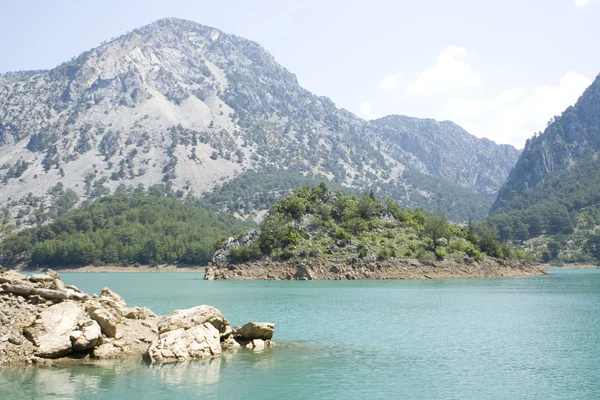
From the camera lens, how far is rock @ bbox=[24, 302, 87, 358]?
1220 inches

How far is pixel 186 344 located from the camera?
32750 millimetres

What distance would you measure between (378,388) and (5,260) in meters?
192

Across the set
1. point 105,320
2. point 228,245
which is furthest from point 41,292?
point 228,245

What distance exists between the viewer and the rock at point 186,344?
31781 millimetres

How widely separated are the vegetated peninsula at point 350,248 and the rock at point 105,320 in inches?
3288

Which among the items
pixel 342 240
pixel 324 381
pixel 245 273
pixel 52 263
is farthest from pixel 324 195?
pixel 324 381

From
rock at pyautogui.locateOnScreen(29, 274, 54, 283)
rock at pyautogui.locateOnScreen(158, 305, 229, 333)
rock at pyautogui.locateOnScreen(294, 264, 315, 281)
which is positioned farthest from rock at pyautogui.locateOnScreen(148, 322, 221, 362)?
rock at pyautogui.locateOnScreen(294, 264, 315, 281)

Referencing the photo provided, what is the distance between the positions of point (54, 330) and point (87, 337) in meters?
1.73

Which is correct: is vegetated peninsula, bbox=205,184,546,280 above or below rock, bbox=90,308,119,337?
above

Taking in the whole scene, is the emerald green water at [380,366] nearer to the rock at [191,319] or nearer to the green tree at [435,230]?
the rock at [191,319]

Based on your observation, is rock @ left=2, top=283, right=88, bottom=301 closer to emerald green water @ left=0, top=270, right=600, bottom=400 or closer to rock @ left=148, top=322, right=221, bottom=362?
emerald green water @ left=0, top=270, right=600, bottom=400

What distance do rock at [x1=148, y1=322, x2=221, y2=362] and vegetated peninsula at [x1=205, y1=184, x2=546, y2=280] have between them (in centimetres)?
8278

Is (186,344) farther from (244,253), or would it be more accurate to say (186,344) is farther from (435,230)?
(435,230)

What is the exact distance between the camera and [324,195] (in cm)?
13712
